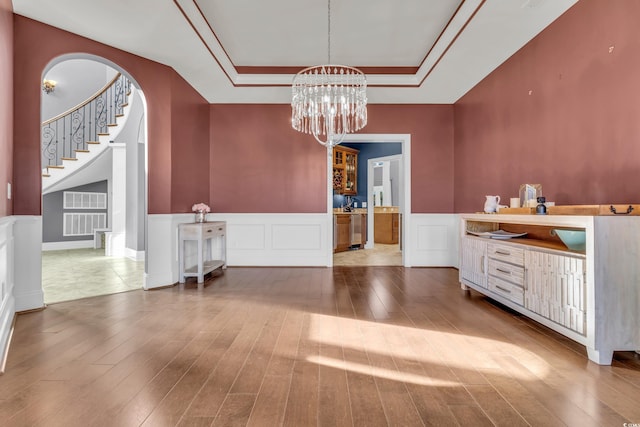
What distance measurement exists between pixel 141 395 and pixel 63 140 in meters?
8.40

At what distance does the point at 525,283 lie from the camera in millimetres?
2818

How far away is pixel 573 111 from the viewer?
9.84ft

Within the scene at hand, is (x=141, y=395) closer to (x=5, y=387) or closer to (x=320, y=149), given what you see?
(x=5, y=387)

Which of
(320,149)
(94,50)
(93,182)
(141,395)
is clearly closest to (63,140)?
(93,182)

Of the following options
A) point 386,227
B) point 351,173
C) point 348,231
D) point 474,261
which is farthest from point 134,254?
point 386,227

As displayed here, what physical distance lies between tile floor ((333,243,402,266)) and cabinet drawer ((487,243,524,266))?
9.05 feet

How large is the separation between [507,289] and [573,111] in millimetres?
1645

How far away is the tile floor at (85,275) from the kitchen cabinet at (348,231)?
3.89 m

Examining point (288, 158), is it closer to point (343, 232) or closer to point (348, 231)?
point (343, 232)

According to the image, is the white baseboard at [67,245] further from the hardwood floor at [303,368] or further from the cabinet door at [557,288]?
the cabinet door at [557,288]

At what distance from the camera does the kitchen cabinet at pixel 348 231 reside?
25.2 feet

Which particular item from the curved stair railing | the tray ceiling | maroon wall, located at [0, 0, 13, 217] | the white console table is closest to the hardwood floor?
the white console table

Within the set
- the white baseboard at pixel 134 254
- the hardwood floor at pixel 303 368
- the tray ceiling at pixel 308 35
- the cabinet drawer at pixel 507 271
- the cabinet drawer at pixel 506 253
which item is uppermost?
the tray ceiling at pixel 308 35

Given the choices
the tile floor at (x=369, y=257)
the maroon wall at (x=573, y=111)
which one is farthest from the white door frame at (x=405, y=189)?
the maroon wall at (x=573, y=111)
